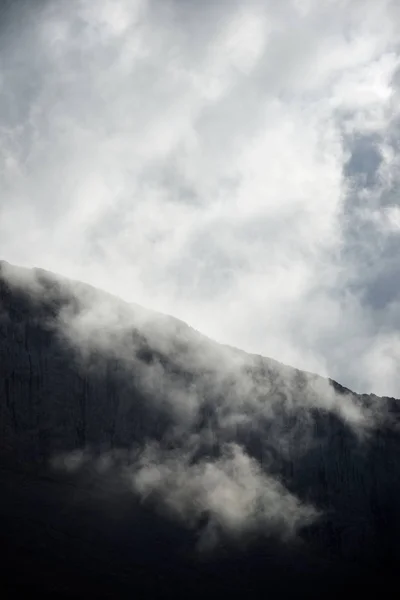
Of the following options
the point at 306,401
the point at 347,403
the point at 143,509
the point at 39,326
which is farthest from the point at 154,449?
the point at 347,403

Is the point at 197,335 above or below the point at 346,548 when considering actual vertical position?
above

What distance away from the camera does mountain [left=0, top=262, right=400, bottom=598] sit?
11738 centimetres

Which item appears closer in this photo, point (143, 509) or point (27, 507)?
point (27, 507)

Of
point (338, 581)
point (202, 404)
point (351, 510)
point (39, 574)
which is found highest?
point (202, 404)

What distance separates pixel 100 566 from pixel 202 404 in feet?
191

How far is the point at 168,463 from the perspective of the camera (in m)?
145

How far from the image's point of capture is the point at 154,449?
142 m

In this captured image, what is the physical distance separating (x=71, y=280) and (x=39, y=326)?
71.4 ft

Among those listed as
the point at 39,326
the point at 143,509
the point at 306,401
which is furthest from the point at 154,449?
the point at 306,401

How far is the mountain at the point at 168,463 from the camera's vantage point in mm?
117375

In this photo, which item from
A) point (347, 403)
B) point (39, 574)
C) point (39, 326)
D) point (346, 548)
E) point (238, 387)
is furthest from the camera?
point (347, 403)

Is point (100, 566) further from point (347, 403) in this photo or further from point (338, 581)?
point (347, 403)

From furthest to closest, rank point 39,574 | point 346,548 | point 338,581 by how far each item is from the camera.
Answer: point 346,548, point 338,581, point 39,574

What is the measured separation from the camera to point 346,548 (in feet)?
518
